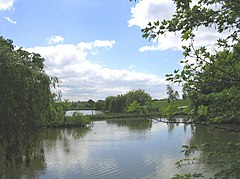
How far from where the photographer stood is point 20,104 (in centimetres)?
607

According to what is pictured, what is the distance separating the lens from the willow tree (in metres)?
5.89

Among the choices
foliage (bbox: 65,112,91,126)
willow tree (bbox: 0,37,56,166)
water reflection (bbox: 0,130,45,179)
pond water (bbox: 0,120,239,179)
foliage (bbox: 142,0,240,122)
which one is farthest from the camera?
foliage (bbox: 65,112,91,126)

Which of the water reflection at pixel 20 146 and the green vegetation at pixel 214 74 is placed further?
the water reflection at pixel 20 146

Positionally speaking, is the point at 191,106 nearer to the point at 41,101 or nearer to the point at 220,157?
the point at 220,157

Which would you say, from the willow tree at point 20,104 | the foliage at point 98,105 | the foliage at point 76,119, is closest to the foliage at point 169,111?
the willow tree at point 20,104

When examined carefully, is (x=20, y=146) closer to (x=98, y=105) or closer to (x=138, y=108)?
(x=138, y=108)

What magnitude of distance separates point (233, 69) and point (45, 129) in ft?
18.5

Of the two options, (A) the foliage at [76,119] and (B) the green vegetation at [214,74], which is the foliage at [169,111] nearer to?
(B) the green vegetation at [214,74]

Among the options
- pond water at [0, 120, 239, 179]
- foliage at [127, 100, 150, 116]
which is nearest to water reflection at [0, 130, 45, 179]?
pond water at [0, 120, 239, 179]

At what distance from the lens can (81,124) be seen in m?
26.8

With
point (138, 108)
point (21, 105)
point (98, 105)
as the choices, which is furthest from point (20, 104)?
point (98, 105)

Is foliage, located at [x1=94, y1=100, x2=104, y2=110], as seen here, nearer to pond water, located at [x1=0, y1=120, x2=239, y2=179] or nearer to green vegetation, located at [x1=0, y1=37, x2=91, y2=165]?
pond water, located at [x1=0, y1=120, x2=239, y2=179]

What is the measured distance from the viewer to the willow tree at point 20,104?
5.89 metres

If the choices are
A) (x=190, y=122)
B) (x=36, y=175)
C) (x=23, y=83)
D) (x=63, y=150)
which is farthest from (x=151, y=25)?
(x=63, y=150)
